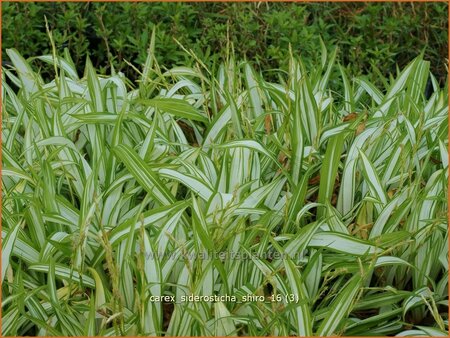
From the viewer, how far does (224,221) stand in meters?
1.82

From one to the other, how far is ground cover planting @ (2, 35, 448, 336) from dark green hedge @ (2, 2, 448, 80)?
1518mm

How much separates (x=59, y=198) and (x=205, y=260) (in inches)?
15.7

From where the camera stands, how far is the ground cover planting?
5.59 ft

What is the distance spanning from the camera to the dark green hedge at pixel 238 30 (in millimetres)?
3861

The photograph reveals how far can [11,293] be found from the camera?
5.91 feet

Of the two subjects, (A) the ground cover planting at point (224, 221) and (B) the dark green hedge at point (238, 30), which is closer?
(A) the ground cover planting at point (224, 221)

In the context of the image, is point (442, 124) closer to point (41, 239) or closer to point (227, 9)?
point (41, 239)

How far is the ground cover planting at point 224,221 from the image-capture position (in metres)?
1.70

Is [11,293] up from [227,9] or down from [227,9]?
down

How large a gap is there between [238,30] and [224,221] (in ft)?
8.18

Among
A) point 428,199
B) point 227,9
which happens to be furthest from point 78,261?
point 227,9

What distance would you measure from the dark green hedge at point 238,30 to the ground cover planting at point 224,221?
1.52 meters

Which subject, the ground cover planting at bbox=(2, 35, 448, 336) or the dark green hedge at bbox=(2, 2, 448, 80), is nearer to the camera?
the ground cover planting at bbox=(2, 35, 448, 336)

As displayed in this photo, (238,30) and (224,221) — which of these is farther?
(238,30)
